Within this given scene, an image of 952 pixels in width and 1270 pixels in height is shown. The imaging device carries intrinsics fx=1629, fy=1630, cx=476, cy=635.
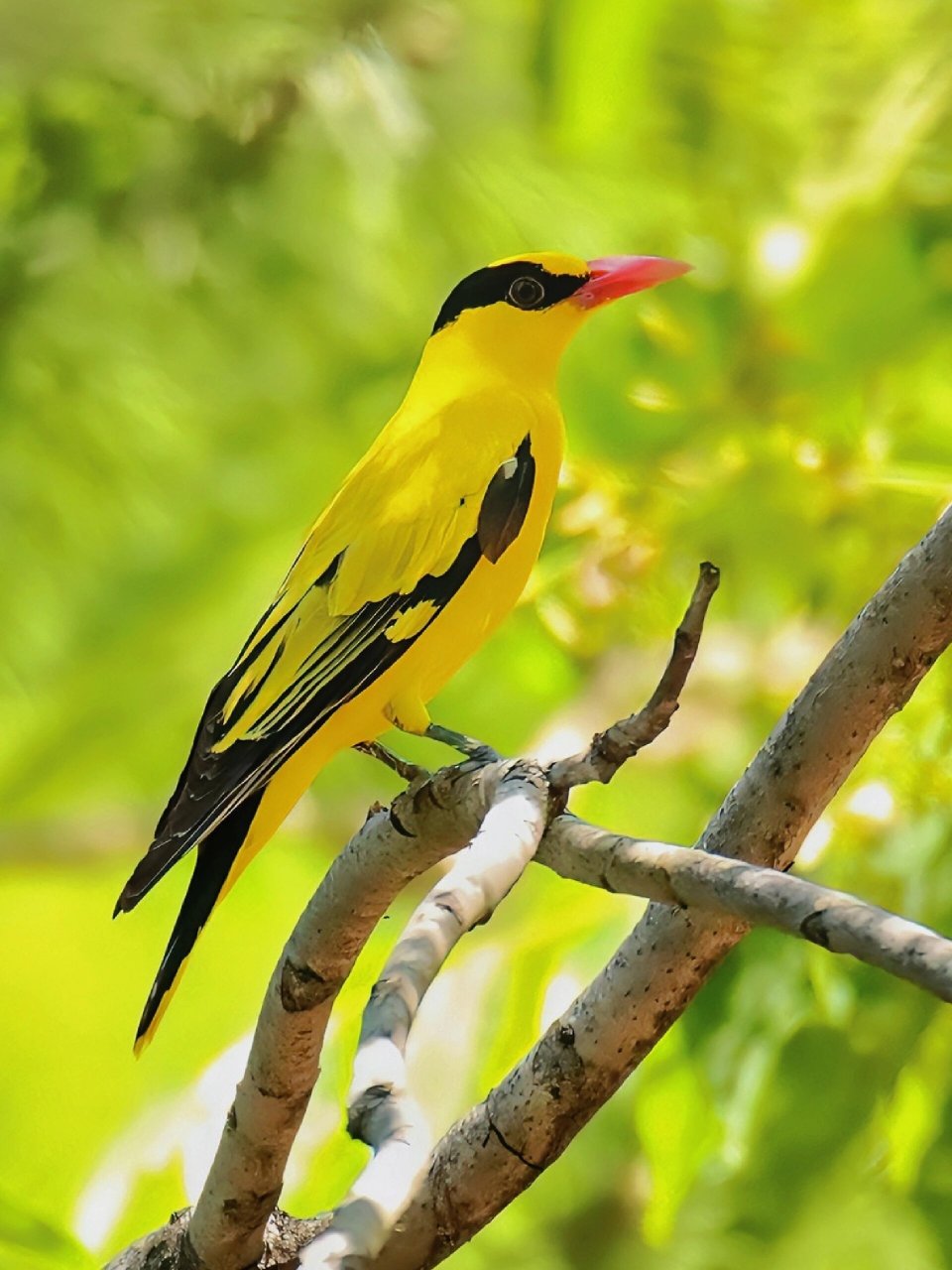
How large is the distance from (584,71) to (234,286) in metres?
0.65

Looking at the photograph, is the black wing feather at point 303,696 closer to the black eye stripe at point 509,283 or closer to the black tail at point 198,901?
the black tail at point 198,901

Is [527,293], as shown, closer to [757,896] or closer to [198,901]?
[198,901]

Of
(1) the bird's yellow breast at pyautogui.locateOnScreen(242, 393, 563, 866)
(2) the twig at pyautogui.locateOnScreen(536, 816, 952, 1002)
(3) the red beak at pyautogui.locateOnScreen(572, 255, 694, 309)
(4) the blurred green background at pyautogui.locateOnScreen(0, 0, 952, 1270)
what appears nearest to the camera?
(2) the twig at pyautogui.locateOnScreen(536, 816, 952, 1002)

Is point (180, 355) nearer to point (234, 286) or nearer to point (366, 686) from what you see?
point (234, 286)

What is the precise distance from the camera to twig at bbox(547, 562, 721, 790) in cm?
89

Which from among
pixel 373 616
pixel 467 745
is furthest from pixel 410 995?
pixel 373 616

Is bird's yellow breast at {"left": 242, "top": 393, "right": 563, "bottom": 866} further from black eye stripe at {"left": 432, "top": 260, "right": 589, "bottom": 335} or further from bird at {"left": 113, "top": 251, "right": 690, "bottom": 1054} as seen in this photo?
black eye stripe at {"left": 432, "top": 260, "right": 589, "bottom": 335}

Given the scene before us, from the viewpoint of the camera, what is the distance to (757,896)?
31.9 inches

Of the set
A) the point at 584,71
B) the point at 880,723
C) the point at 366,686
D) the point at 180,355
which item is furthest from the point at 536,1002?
the point at 584,71

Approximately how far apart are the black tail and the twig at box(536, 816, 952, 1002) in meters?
0.43

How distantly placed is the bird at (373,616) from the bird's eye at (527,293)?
0.09 meters

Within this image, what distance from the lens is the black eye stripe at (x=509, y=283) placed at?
5.92 ft

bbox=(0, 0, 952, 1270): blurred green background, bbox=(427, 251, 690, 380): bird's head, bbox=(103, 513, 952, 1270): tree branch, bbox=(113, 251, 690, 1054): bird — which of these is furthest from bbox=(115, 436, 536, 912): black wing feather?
bbox=(0, 0, 952, 1270): blurred green background

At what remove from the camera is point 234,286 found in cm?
263
